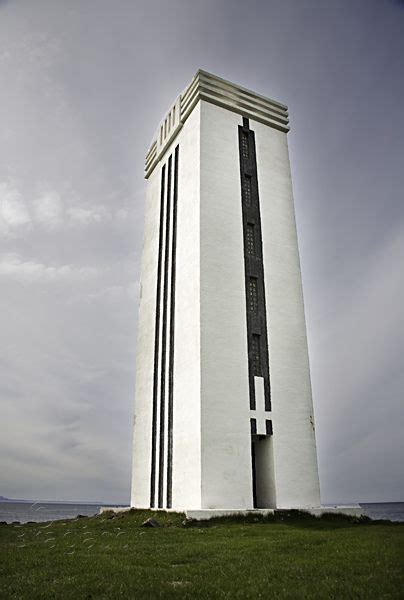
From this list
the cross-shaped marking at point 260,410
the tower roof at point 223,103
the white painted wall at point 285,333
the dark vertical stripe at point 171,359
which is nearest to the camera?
the cross-shaped marking at point 260,410

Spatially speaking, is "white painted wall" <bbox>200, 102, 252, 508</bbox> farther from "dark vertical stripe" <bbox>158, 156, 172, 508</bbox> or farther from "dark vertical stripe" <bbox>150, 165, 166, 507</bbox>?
"dark vertical stripe" <bbox>150, 165, 166, 507</bbox>

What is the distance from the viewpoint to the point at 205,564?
437 inches

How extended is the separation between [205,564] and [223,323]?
16.2m

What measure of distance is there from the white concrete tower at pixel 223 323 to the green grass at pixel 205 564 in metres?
6.87

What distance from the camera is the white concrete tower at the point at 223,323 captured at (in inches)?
976

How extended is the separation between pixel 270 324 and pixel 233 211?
23.5 ft

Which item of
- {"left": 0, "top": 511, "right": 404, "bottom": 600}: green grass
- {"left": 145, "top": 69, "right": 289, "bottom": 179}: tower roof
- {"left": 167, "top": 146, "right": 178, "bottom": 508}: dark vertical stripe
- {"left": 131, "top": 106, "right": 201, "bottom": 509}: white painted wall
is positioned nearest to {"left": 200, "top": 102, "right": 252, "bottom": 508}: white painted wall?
{"left": 131, "top": 106, "right": 201, "bottom": 509}: white painted wall

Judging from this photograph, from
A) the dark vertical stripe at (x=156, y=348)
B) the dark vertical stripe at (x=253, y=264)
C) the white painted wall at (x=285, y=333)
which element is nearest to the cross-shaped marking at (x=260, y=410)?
the dark vertical stripe at (x=253, y=264)

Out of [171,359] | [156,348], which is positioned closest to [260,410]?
[171,359]

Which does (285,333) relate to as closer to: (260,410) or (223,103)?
(260,410)

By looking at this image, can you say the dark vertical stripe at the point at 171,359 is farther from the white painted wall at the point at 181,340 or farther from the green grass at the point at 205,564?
the green grass at the point at 205,564

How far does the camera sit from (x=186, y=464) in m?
24.7

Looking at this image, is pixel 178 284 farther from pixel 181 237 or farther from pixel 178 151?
pixel 178 151

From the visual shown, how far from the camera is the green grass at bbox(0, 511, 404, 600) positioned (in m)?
8.77
